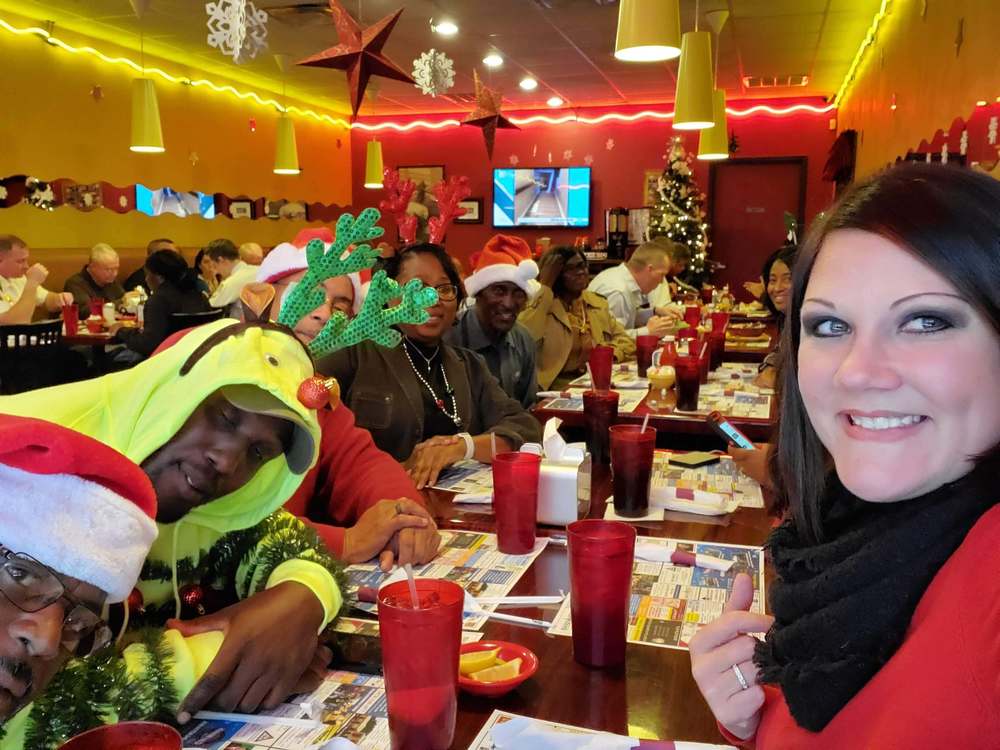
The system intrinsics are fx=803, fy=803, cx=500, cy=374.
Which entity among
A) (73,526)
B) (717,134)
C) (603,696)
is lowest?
(603,696)

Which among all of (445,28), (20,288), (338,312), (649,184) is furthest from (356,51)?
(649,184)

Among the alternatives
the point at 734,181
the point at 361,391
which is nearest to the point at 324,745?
the point at 361,391

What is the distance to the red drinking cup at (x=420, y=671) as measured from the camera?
94 centimetres

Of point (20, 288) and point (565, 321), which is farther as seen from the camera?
point (20, 288)

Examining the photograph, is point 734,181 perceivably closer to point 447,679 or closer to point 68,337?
point 68,337

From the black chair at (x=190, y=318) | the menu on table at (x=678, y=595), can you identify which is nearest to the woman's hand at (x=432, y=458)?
the menu on table at (x=678, y=595)

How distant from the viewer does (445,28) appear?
6742 mm

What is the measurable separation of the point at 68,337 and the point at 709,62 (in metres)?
4.75

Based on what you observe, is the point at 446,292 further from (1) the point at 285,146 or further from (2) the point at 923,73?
(1) the point at 285,146

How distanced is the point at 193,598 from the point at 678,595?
80cm

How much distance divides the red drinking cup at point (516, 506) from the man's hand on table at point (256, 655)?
54 cm

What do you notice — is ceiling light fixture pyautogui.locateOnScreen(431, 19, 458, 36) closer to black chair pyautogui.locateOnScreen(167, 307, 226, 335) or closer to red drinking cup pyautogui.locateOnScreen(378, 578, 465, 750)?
black chair pyautogui.locateOnScreen(167, 307, 226, 335)

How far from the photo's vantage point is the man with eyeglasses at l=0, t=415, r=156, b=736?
0.68 meters

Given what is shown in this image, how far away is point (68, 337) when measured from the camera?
19.2ft
